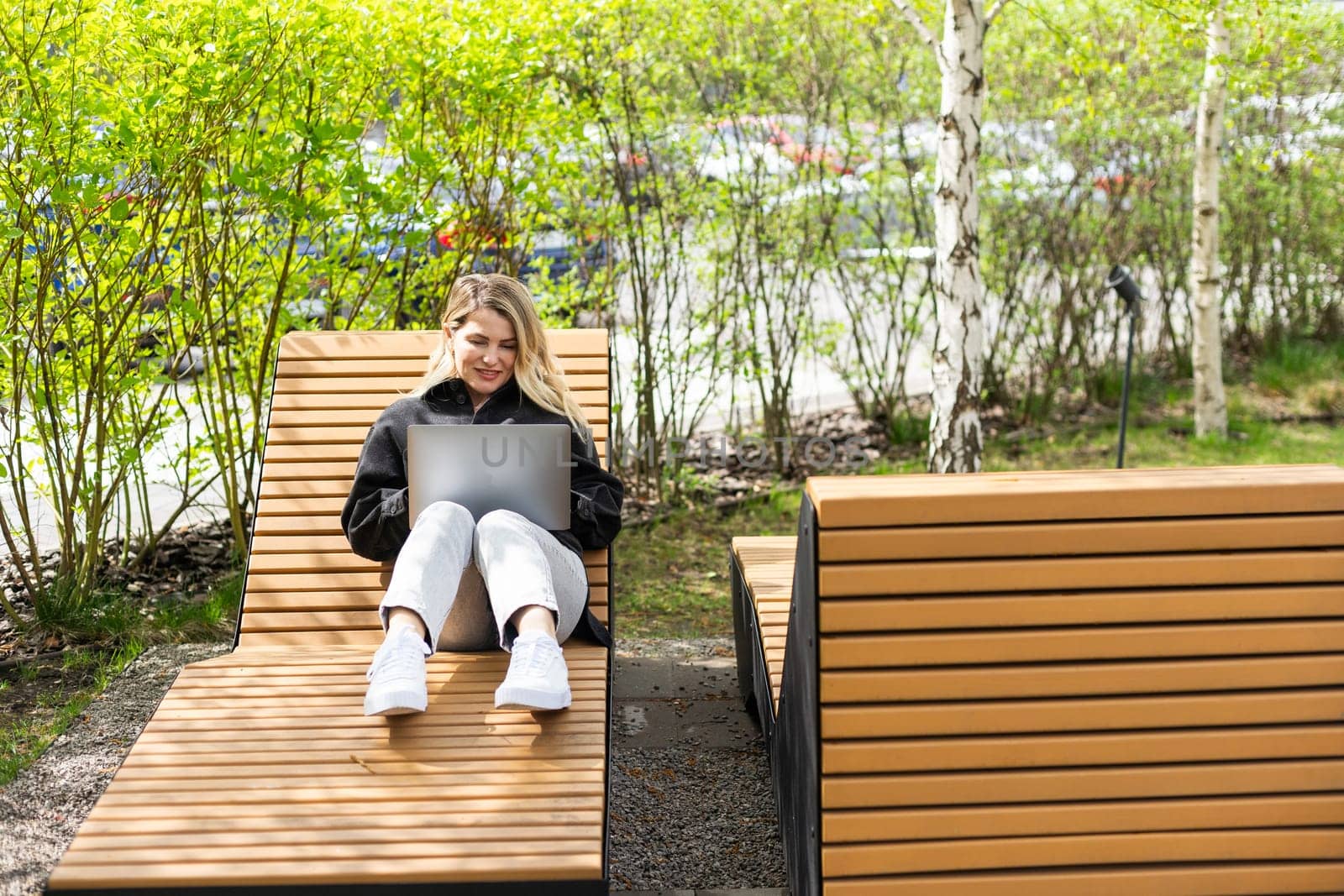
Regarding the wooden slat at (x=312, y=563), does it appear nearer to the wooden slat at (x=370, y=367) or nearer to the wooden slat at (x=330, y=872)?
the wooden slat at (x=370, y=367)

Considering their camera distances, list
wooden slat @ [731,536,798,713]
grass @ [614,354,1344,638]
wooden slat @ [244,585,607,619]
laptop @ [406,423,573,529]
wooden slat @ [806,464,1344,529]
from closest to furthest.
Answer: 1. wooden slat @ [806,464,1344,529]
2. wooden slat @ [731,536,798,713]
3. laptop @ [406,423,573,529]
4. wooden slat @ [244,585,607,619]
5. grass @ [614,354,1344,638]

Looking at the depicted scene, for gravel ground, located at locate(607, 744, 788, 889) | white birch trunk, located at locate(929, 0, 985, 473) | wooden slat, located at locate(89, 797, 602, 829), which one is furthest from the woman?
white birch trunk, located at locate(929, 0, 985, 473)

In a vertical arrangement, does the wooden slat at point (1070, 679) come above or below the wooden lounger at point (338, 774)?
above

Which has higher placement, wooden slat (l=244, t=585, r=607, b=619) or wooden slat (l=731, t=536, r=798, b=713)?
wooden slat (l=731, t=536, r=798, b=713)

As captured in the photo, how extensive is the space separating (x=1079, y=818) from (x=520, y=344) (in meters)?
Answer: 1.91

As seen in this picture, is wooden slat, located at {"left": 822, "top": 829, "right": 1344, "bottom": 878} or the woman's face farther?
the woman's face

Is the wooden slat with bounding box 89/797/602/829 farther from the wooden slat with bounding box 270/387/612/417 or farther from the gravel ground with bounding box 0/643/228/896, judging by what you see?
the wooden slat with bounding box 270/387/612/417

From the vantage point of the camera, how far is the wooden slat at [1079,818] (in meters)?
2.03

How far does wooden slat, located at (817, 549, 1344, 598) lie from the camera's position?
6.44 ft

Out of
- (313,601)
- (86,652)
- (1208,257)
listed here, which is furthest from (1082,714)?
(1208,257)

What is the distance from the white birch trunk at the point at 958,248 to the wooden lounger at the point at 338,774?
2.12 metres

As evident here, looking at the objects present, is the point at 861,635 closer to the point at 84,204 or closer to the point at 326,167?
the point at 84,204

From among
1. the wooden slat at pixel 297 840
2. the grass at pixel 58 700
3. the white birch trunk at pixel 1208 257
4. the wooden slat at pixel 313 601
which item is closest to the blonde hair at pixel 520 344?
the wooden slat at pixel 313 601

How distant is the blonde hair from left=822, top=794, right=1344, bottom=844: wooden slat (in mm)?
1646
